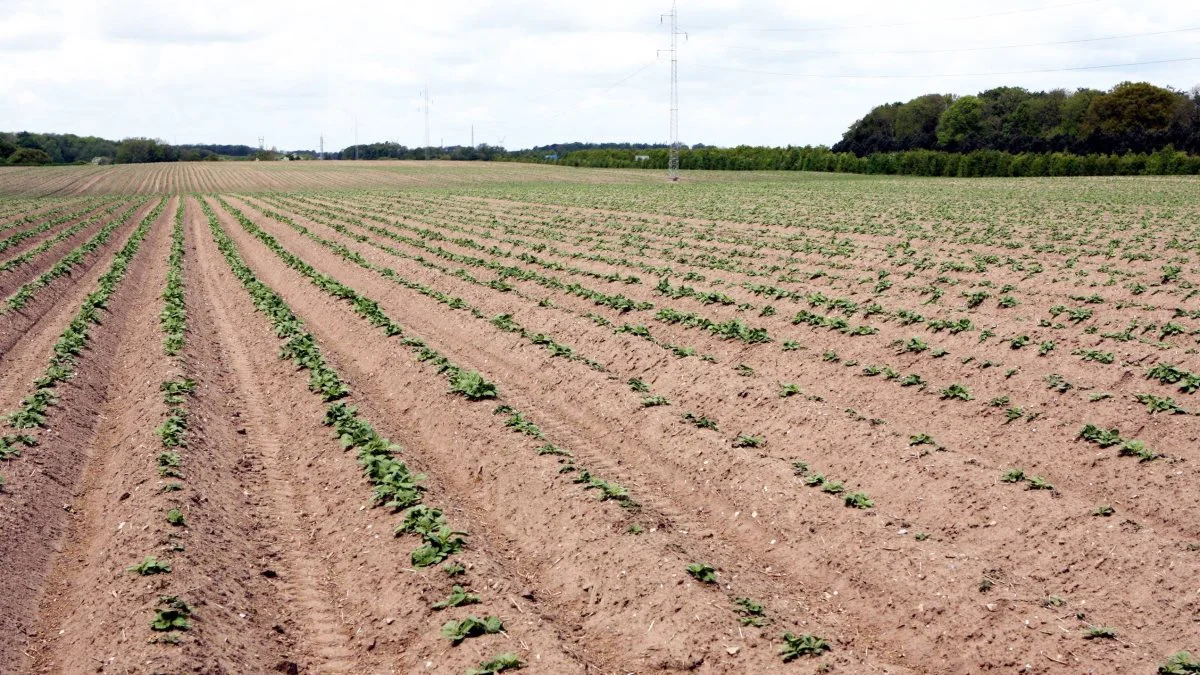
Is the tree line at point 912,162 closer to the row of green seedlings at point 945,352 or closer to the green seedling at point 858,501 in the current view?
the row of green seedlings at point 945,352

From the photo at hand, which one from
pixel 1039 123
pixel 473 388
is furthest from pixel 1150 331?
pixel 1039 123

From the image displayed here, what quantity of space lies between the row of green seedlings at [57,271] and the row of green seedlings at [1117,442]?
19194mm

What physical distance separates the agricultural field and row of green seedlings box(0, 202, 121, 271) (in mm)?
6320

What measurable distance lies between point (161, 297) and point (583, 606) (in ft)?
58.0

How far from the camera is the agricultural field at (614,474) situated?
735 centimetres

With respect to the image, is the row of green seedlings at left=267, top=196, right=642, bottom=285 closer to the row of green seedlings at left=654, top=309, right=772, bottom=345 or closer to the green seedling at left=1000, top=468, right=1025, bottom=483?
the row of green seedlings at left=654, top=309, right=772, bottom=345

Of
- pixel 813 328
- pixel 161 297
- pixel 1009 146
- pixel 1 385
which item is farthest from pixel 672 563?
pixel 1009 146

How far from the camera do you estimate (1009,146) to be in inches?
4400

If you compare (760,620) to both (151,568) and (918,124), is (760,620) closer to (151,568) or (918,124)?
(151,568)

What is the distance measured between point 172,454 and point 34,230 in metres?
36.3

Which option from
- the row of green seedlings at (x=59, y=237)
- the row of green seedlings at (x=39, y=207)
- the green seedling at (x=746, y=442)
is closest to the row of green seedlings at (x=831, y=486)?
the green seedling at (x=746, y=442)

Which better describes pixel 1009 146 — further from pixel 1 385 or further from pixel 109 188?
pixel 1 385

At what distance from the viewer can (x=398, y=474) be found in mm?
10008

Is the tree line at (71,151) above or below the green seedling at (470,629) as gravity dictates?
above
